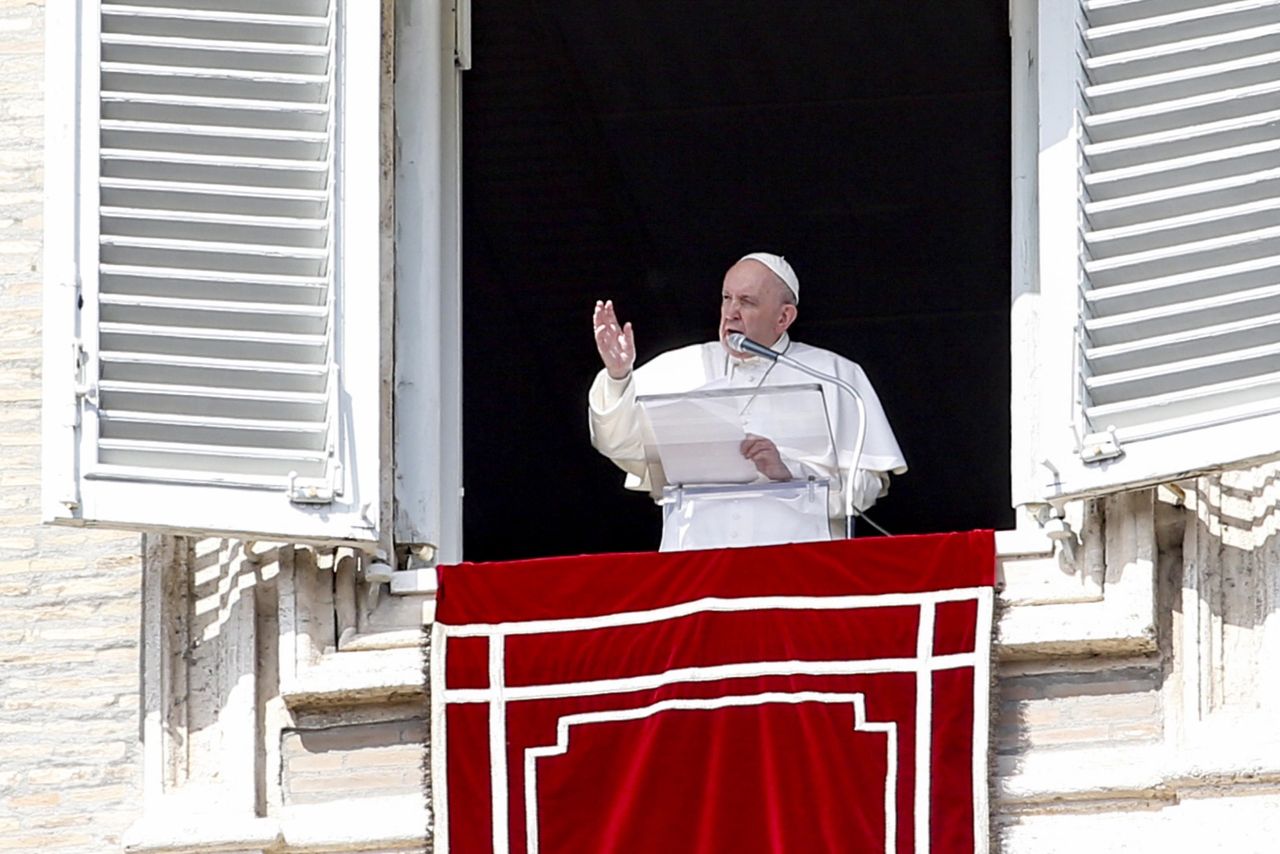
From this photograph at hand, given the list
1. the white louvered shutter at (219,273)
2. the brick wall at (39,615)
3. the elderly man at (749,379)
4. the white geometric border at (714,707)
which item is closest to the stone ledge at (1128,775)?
the white geometric border at (714,707)

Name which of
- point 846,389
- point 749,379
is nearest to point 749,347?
point 846,389

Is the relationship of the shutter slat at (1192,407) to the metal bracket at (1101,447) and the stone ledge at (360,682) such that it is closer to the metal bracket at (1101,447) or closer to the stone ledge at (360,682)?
the metal bracket at (1101,447)

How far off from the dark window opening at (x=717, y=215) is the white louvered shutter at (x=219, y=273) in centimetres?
250

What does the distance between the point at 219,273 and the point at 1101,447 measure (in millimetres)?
1758

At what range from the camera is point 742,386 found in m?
7.95

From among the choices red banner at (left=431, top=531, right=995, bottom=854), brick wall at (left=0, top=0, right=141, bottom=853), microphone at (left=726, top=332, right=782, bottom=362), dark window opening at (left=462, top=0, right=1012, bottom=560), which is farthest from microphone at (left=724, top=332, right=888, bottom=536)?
dark window opening at (left=462, top=0, right=1012, bottom=560)

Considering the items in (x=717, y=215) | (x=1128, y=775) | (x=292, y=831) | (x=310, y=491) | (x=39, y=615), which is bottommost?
(x=292, y=831)

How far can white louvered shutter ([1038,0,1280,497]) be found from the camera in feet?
23.0

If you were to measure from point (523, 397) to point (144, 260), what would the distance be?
13.2 ft

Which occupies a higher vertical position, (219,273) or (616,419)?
(219,273)

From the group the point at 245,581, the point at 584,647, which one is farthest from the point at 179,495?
the point at 584,647

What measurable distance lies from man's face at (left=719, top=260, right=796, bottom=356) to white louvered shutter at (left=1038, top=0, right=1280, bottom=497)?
3.49 ft

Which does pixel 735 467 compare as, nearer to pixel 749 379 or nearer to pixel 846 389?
pixel 846 389

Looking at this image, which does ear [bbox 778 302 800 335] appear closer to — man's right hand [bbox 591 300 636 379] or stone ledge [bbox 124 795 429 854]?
man's right hand [bbox 591 300 636 379]
